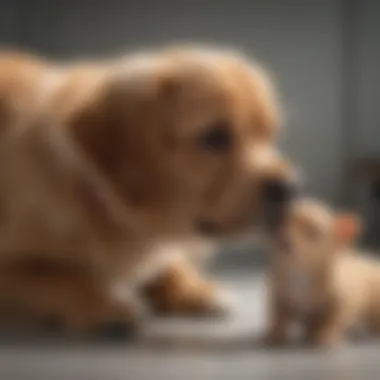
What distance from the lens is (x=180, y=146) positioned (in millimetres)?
1208

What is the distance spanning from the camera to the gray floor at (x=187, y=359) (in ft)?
3.32

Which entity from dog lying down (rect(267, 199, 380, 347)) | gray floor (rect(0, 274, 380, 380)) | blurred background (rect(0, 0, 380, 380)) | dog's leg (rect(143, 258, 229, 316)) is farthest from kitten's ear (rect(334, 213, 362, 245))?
blurred background (rect(0, 0, 380, 380))

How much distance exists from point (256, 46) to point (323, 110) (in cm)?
17

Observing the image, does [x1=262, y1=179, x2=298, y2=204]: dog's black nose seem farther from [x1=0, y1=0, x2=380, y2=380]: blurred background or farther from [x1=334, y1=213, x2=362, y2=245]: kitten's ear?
[x1=0, y1=0, x2=380, y2=380]: blurred background

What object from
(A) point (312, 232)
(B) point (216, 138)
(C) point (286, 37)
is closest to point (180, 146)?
(B) point (216, 138)

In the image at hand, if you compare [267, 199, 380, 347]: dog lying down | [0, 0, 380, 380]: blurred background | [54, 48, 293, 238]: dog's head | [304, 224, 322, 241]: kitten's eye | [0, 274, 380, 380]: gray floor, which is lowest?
[0, 274, 380, 380]: gray floor

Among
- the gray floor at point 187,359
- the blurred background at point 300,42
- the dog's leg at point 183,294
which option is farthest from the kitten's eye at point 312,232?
the blurred background at point 300,42

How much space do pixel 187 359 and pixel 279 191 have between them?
21 centimetres

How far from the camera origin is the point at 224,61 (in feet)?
4.12

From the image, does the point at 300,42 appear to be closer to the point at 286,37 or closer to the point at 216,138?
the point at 286,37

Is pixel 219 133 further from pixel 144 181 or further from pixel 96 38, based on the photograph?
pixel 96 38

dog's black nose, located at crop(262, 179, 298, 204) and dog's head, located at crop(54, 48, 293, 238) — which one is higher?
dog's head, located at crop(54, 48, 293, 238)

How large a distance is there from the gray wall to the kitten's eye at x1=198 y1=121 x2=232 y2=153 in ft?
2.55

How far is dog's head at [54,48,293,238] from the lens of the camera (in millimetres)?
1199
